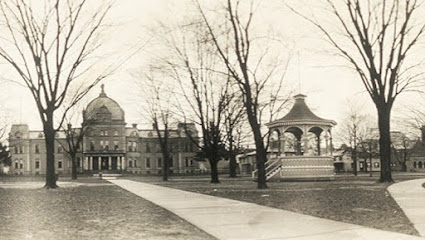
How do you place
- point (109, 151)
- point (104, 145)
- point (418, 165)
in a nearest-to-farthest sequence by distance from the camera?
point (109, 151) < point (104, 145) < point (418, 165)

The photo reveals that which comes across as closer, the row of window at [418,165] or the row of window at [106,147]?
the row of window at [106,147]

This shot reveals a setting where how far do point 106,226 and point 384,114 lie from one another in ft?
60.7

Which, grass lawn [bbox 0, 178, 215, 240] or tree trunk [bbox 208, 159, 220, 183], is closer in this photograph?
grass lawn [bbox 0, 178, 215, 240]

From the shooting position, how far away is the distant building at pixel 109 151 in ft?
311

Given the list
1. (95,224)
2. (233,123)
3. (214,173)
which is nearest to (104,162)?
(233,123)

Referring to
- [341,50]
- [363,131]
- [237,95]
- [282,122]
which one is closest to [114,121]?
[363,131]

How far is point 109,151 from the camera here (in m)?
94.6

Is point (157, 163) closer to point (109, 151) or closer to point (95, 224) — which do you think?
point (109, 151)

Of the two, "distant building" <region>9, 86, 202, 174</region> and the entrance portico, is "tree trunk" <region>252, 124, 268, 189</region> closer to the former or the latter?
"distant building" <region>9, 86, 202, 174</region>

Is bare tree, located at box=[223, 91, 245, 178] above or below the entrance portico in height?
above

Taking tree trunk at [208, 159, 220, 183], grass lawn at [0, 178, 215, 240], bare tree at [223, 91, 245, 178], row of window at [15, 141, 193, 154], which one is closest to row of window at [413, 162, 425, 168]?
row of window at [15, 141, 193, 154]

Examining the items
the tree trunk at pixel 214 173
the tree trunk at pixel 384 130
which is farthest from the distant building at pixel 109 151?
the tree trunk at pixel 384 130

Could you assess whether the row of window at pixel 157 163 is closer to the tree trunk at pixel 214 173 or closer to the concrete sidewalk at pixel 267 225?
the tree trunk at pixel 214 173

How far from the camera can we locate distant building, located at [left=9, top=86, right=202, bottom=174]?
94.7 m
